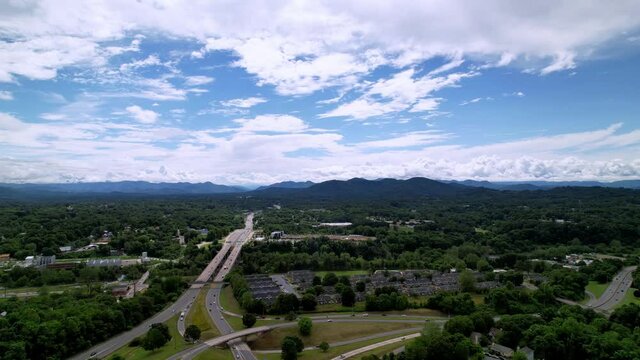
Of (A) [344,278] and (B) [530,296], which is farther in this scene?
(A) [344,278]

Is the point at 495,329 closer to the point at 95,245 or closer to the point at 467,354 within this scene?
the point at 467,354

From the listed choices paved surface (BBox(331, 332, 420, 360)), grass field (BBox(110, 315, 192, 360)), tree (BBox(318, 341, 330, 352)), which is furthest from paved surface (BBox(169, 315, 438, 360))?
tree (BBox(318, 341, 330, 352))

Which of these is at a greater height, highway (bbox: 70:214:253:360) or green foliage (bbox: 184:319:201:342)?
green foliage (bbox: 184:319:201:342)

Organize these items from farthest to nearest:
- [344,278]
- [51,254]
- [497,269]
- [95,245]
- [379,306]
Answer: [95,245] → [51,254] → [497,269] → [344,278] → [379,306]

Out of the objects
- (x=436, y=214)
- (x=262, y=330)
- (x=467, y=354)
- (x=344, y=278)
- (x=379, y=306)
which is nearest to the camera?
(x=467, y=354)

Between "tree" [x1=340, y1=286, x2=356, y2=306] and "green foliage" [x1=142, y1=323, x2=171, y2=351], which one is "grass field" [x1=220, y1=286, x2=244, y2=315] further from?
"green foliage" [x1=142, y1=323, x2=171, y2=351]

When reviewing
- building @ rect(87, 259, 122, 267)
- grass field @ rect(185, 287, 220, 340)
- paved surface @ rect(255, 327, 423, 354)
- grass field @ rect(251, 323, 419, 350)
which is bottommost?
paved surface @ rect(255, 327, 423, 354)

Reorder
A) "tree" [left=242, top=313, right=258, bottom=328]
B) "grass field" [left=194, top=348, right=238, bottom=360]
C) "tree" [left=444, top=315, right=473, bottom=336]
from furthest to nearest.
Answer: "tree" [left=242, top=313, right=258, bottom=328] → "tree" [left=444, top=315, right=473, bottom=336] → "grass field" [left=194, top=348, right=238, bottom=360]

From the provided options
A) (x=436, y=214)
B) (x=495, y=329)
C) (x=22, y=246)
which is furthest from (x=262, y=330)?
(x=436, y=214)
